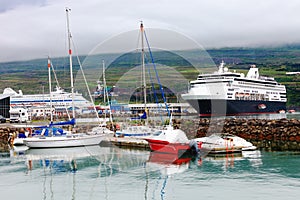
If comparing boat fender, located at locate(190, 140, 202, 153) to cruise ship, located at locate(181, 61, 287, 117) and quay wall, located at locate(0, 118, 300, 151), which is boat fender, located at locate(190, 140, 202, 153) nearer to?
quay wall, located at locate(0, 118, 300, 151)

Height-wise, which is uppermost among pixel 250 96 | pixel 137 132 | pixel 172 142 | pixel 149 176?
pixel 250 96

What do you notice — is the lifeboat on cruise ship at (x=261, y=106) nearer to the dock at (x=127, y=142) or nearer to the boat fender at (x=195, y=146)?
the dock at (x=127, y=142)

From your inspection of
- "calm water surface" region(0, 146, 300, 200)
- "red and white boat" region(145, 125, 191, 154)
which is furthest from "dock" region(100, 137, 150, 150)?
"red and white boat" region(145, 125, 191, 154)

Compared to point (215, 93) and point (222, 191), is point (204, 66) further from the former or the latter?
point (222, 191)

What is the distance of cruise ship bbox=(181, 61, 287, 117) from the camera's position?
225 feet

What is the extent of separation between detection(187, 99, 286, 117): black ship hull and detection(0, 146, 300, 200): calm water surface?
1592 inches

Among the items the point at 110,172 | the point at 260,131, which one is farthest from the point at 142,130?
the point at 110,172

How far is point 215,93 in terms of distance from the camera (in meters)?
69.6

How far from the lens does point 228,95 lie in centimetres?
7006

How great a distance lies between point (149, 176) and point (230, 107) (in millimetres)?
52491

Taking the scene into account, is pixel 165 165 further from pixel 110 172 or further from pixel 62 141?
pixel 62 141

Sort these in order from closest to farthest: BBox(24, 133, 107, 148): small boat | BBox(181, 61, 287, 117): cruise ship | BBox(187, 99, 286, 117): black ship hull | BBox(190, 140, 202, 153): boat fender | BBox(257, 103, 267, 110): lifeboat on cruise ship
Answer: BBox(190, 140, 202, 153): boat fender, BBox(24, 133, 107, 148): small boat, BBox(187, 99, 286, 117): black ship hull, BBox(181, 61, 287, 117): cruise ship, BBox(257, 103, 267, 110): lifeboat on cruise ship

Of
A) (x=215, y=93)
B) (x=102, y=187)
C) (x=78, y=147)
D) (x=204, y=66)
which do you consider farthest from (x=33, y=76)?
(x=102, y=187)

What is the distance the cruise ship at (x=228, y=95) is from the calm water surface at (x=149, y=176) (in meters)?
41.1
